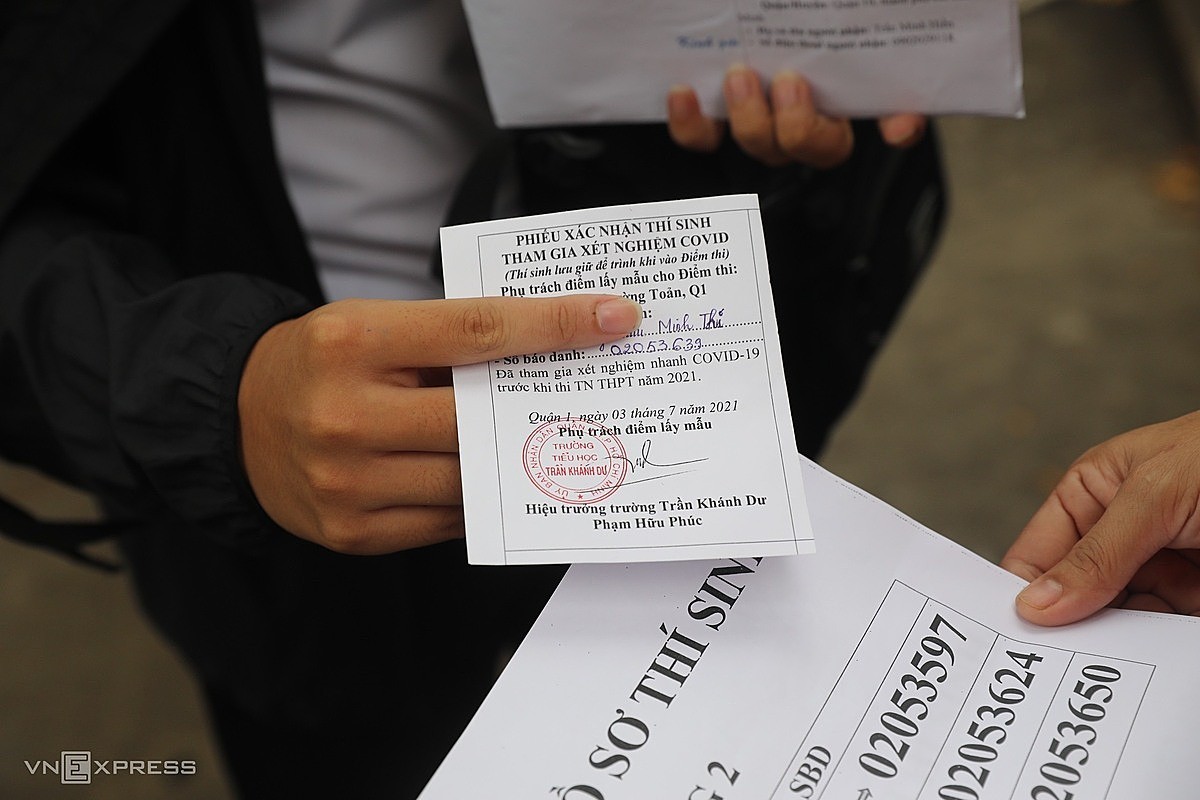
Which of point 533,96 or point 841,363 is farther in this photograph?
point 841,363

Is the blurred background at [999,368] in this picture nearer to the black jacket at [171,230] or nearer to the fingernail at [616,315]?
the black jacket at [171,230]

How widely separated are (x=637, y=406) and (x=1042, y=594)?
0.26m

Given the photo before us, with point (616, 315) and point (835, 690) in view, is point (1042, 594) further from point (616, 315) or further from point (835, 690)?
point (616, 315)

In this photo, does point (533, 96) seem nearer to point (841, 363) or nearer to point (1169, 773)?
point (841, 363)

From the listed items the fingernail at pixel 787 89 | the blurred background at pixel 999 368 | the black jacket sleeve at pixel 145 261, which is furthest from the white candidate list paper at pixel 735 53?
the blurred background at pixel 999 368

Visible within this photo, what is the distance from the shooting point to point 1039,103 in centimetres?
223

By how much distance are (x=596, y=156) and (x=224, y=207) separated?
0.31m

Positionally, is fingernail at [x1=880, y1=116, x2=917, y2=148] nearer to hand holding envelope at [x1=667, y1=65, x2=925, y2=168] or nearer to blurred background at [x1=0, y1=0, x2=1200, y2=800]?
hand holding envelope at [x1=667, y1=65, x2=925, y2=168]

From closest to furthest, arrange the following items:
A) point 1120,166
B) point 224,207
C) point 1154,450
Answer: point 1154,450 < point 224,207 < point 1120,166

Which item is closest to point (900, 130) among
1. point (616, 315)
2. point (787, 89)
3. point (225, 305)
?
point (787, 89)

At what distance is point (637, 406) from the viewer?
22.2 inches

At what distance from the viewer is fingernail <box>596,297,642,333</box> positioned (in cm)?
56

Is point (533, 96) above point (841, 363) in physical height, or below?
above

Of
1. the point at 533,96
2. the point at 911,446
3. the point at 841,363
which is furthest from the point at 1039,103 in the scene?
the point at 533,96
